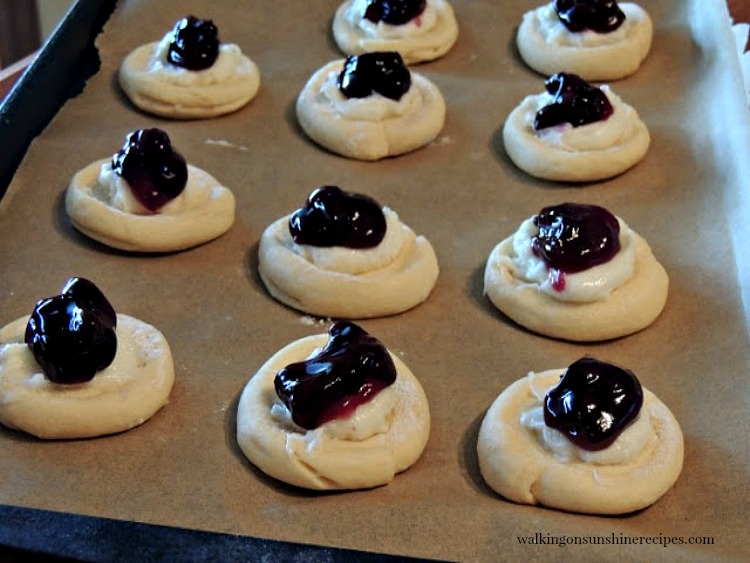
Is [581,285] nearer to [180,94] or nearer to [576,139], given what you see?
[576,139]

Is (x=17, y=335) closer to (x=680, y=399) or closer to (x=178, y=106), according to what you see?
(x=178, y=106)

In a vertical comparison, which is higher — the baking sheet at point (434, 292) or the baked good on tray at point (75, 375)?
the baked good on tray at point (75, 375)

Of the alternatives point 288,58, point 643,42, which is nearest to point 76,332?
point 288,58

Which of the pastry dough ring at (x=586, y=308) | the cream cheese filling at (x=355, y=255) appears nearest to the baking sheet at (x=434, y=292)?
the pastry dough ring at (x=586, y=308)

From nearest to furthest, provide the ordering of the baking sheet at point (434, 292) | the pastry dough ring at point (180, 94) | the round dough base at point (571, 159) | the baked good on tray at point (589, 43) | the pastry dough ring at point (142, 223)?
1. the baking sheet at point (434, 292)
2. the pastry dough ring at point (142, 223)
3. the round dough base at point (571, 159)
4. the pastry dough ring at point (180, 94)
5. the baked good on tray at point (589, 43)

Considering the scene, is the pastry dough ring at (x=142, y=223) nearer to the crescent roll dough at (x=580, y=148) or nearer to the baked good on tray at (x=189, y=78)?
the baked good on tray at (x=189, y=78)
